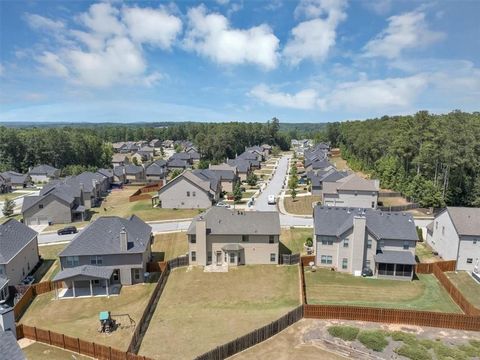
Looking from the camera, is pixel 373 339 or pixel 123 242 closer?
pixel 373 339

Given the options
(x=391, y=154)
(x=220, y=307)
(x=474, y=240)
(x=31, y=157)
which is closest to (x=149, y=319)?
(x=220, y=307)

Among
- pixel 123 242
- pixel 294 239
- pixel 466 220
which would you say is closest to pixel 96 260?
pixel 123 242

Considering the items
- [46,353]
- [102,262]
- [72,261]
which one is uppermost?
[72,261]

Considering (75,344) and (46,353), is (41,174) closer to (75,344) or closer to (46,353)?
(46,353)

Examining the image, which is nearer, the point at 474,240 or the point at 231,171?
the point at 474,240

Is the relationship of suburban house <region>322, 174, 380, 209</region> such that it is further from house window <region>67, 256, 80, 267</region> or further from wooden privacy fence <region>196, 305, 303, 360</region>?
house window <region>67, 256, 80, 267</region>

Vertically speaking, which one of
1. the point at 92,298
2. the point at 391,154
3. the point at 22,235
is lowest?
the point at 92,298

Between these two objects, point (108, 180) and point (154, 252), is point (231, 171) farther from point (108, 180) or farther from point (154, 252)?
point (154, 252)
